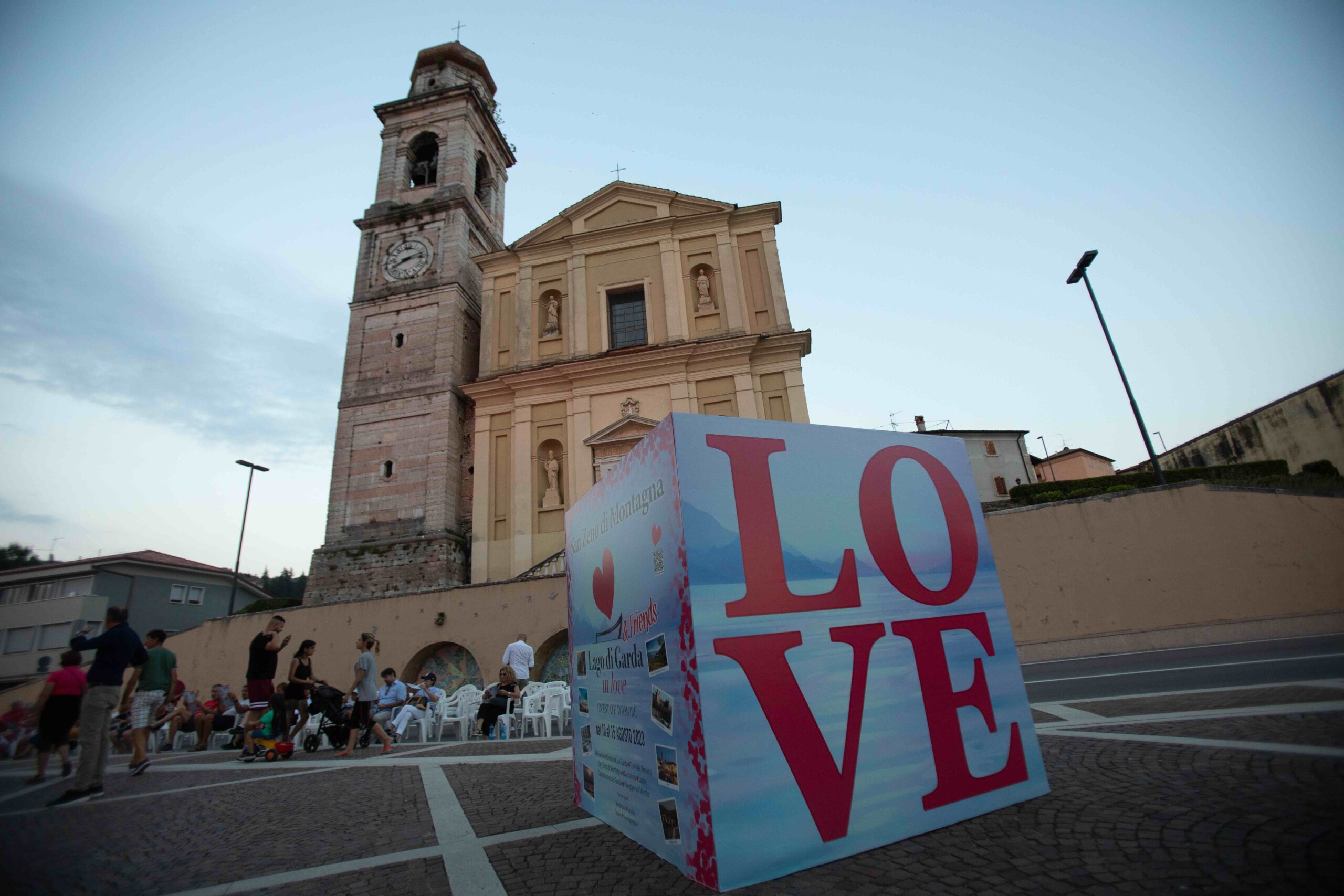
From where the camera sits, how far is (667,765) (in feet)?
8.40

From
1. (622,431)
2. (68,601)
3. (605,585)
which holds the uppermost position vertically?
(622,431)

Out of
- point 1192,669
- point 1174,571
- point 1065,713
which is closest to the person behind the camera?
point 1065,713

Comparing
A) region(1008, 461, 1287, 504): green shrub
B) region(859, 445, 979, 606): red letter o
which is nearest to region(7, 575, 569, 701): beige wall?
region(859, 445, 979, 606): red letter o

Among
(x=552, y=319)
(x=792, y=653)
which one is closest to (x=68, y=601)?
(x=552, y=319)

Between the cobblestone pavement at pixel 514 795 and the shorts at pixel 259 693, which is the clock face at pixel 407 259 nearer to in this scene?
the shorts at pixel 259 693

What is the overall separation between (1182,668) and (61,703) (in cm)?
1176

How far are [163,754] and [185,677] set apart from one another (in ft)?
24.4

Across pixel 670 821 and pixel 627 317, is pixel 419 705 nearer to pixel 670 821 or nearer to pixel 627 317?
pixel 670 821

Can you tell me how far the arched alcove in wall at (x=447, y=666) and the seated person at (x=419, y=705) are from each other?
2619 millimetres

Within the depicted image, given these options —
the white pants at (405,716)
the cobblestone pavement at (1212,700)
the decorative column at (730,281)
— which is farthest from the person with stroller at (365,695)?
the decorative column at (730,281)

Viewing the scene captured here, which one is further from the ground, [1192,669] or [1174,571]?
[1174,571]

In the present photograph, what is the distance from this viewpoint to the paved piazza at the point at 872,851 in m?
2.12

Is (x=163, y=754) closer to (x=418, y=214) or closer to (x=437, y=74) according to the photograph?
(x=418, y=214)

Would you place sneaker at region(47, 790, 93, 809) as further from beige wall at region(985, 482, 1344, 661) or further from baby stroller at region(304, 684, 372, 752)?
beige wall at region(985, 482, 1344, 661)
